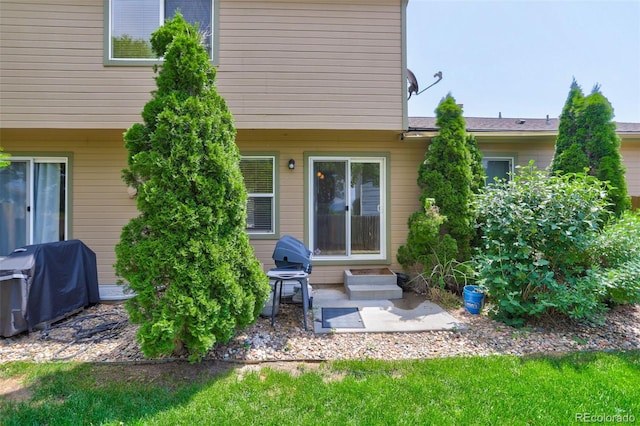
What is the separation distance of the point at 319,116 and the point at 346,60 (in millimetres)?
1066

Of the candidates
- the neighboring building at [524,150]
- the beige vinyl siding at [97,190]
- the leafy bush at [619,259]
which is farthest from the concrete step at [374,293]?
the beige vinyl siding at [97,190]

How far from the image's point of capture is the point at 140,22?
501cm

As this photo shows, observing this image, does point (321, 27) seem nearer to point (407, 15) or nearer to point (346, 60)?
point (346, 60)

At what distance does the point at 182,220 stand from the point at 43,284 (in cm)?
274

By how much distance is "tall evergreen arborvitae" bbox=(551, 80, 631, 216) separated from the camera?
501 centimetres

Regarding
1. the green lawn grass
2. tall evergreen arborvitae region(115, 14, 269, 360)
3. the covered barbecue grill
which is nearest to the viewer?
the green lawn grass

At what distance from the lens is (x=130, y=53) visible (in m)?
4.96

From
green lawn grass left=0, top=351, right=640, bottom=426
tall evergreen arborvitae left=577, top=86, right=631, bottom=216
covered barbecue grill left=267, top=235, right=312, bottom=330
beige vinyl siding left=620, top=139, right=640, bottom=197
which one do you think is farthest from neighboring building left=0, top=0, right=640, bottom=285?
green lawn grass left=0, top=351, right=640, bottom=426

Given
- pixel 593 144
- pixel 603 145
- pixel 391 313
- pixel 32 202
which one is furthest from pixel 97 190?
pixel 603 145

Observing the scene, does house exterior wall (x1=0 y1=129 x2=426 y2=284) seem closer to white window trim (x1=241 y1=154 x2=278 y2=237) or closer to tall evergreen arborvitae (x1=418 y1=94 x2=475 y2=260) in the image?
white window trim (x1=241 y1=154 x2=278 y2=237)

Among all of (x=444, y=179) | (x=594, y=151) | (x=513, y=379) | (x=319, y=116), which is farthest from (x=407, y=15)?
(x=513, y=379)

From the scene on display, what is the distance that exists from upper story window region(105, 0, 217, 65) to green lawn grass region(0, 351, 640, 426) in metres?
4.58

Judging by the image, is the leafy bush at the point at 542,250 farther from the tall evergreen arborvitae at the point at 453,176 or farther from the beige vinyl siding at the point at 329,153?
the beige vinyl siding at the point at 329,153

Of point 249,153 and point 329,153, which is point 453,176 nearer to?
point 329,153
